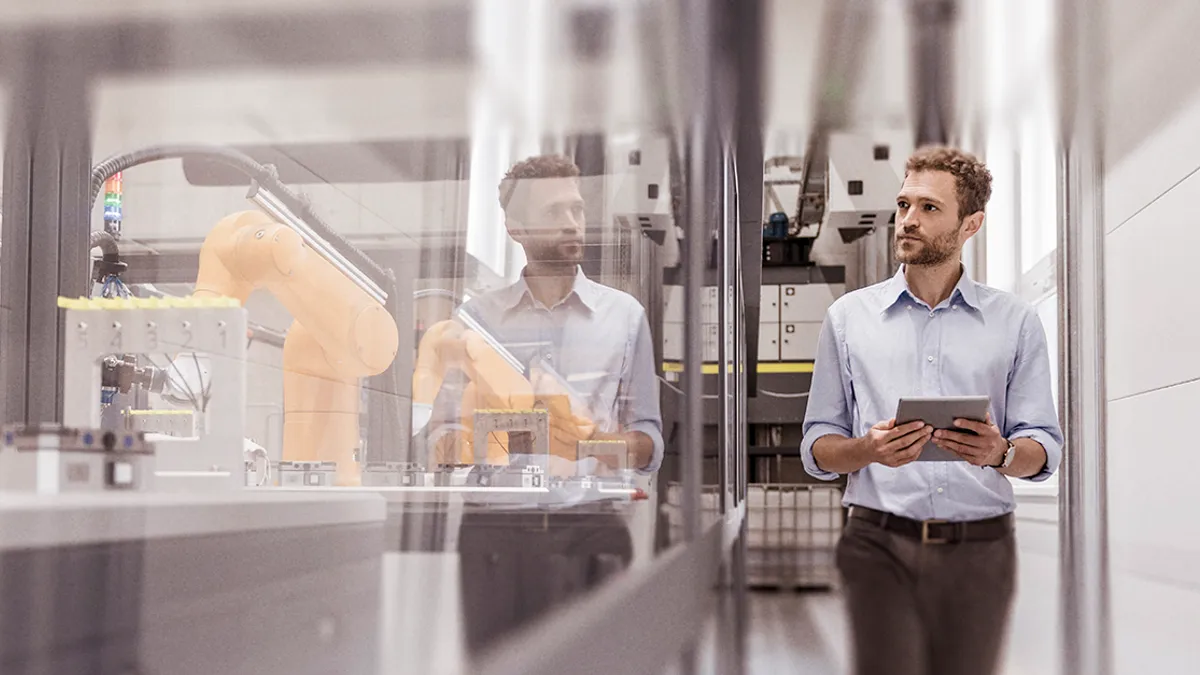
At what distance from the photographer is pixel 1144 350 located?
2.88 meters

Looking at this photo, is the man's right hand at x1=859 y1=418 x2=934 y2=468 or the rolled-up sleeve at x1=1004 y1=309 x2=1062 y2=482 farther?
the rolled-up sleeve at x1=1004 y1=309 x2=1062 y2=482

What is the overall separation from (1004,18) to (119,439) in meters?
1.20

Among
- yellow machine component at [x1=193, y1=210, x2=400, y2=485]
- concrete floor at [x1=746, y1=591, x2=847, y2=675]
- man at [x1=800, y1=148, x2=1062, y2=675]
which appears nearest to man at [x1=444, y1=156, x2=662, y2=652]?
yellow machine component at [x1=193, y1=210, x2=400, y2=485]

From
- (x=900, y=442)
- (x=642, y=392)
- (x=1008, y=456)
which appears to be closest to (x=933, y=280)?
(x=1008, y=456)

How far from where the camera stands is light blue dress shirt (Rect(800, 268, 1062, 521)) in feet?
7.30

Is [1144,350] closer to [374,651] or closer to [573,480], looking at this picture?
[573,480]

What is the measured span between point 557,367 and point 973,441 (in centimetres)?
120

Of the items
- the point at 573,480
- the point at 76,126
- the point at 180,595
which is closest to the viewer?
the point at 180,595

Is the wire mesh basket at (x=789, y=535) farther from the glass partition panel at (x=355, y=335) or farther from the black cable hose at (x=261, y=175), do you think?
the black cable hose at (x=261, y=175)

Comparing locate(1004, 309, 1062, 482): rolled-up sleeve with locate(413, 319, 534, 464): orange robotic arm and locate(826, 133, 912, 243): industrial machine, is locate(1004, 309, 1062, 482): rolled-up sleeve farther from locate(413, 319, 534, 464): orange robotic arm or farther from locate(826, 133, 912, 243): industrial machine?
locate(413, 319, 534, 464): orange robotic arm

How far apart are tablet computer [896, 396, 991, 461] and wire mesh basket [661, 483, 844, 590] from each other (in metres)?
1.48

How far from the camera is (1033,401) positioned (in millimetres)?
2186

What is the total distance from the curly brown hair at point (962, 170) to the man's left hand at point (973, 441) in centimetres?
67

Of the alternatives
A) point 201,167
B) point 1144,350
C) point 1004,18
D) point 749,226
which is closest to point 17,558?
point 201,167
